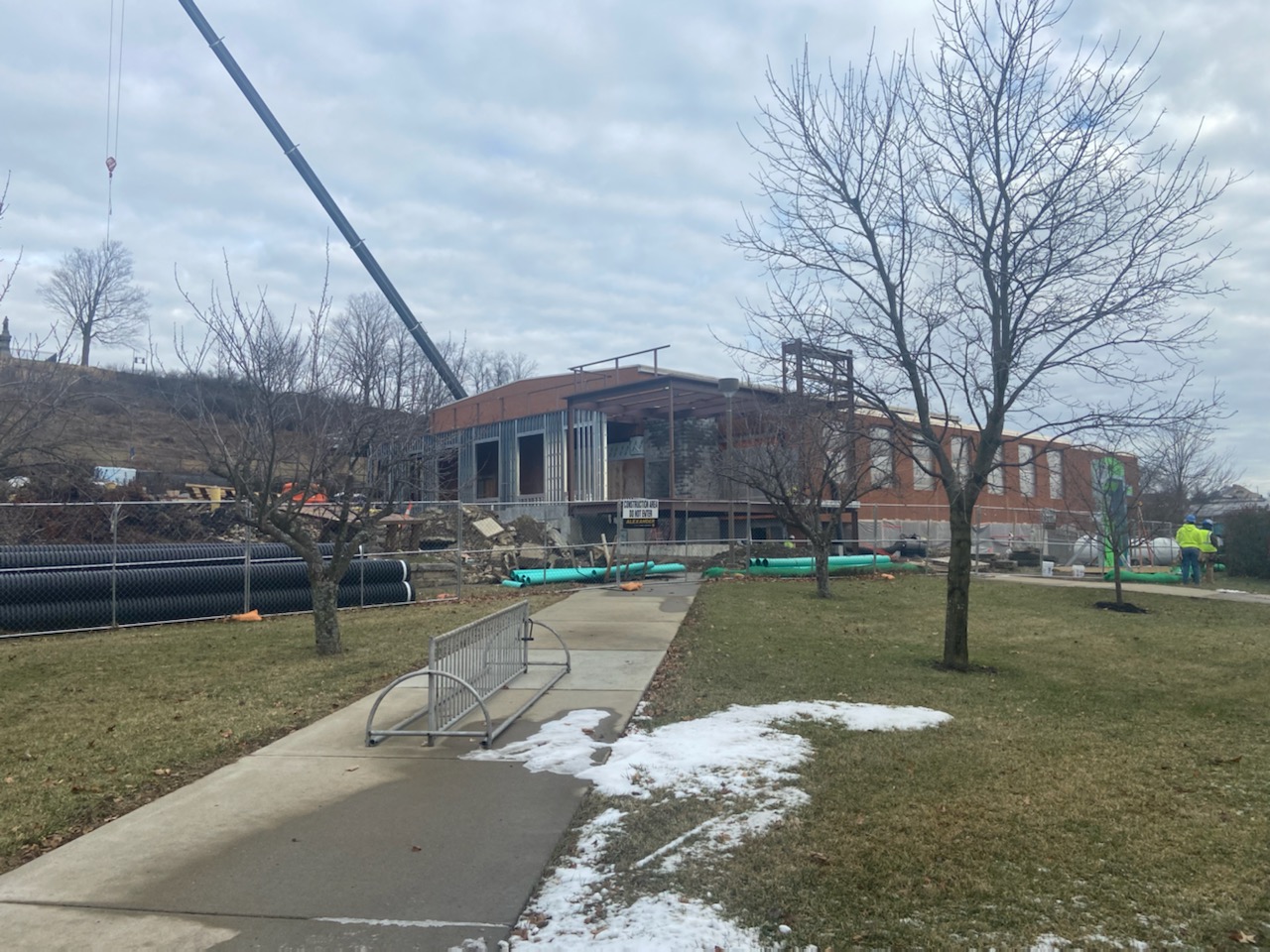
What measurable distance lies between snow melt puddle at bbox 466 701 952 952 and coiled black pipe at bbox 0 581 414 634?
9.00 m

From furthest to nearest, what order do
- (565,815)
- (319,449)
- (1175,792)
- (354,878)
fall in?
(319,449)
(1175,792)
(565,815)
(354,878)

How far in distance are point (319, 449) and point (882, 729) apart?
8.48 m

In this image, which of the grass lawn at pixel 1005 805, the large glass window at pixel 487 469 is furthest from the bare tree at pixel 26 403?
the large glass window at pixel 487 469

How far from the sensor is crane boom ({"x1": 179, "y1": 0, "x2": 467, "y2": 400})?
115ft

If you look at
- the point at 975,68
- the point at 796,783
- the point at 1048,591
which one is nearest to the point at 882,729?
the point at 796,783

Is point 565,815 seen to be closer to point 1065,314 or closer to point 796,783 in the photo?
point 796,783

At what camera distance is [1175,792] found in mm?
5406

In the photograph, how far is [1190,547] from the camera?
21.5 m

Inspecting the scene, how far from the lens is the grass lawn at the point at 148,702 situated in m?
5.35

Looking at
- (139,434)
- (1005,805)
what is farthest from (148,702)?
(139,434)

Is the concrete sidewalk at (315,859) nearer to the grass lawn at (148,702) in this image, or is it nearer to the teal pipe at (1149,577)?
the grass lawn at (148,702)

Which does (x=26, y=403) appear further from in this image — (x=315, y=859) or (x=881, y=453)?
(x=881, y=453)

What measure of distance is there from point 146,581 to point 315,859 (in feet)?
35.0

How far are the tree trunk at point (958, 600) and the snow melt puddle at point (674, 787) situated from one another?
7.69 feet
